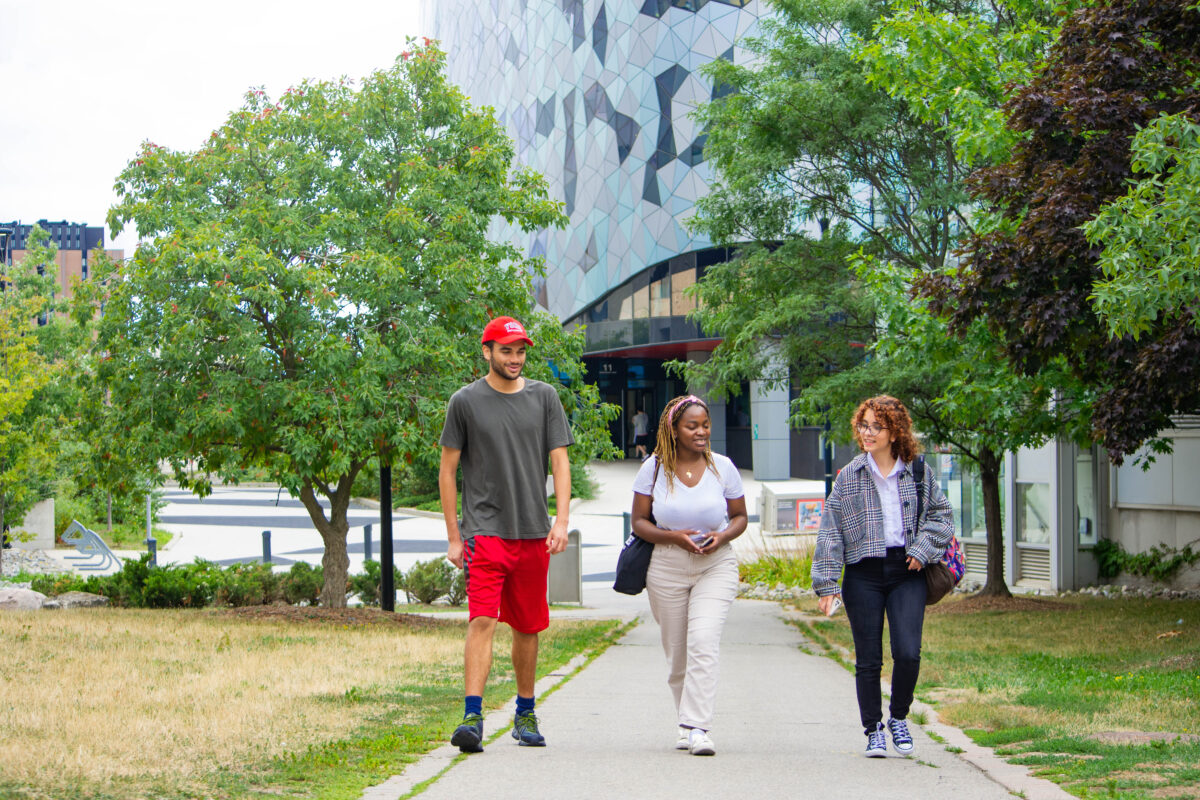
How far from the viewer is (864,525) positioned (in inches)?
233

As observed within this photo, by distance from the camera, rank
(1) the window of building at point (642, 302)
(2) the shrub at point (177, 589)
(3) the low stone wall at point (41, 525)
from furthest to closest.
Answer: (1) the window of building at point (642, 302)
(3) the low stone wall at point (41, 525)
(2) the shrub at point (177, 589)

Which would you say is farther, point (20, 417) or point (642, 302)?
point (642, 302)

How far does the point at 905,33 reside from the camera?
40.2ft

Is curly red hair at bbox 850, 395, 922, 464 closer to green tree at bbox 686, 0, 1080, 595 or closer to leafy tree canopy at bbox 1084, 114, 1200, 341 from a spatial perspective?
leafy tree canopy at bbox 1084, 114, 1200, 341

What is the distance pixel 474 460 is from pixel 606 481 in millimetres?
41425

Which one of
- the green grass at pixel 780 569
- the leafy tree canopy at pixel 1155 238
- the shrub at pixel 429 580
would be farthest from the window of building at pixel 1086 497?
the leafy tree canopy at pixel 1155 238

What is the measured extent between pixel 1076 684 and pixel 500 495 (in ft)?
17.6

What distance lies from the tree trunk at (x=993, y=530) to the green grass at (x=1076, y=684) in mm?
618

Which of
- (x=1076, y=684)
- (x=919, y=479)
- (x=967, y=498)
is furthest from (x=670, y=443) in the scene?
(x=967, y=498)

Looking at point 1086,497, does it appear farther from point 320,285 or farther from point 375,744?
point 375,744

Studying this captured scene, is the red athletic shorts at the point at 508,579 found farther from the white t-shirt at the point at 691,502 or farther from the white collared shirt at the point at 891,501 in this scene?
the white collared shirt at the point at 891,501

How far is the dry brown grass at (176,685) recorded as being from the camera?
17.6 ft

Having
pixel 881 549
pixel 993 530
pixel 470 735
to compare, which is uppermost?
pixel 881 549

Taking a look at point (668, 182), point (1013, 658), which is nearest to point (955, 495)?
point (1013, 658)
